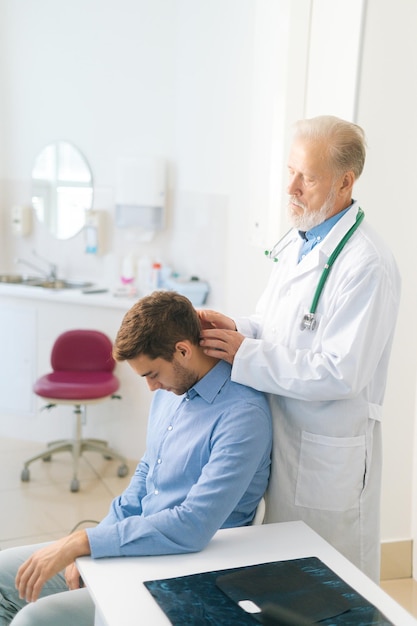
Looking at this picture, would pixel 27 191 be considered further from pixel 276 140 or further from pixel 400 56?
pixel 400 56

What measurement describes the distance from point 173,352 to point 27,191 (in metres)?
3.24

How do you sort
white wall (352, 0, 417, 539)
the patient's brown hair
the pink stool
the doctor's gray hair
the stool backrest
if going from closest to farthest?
1. the patient's brown hair
2. the doctor's gray hair
3. white wall (352, 0, 417, 539)
4. the pink stool
5. the stool backrest

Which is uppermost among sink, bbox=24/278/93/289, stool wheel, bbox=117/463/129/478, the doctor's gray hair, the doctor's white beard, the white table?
the doctor's gray hair

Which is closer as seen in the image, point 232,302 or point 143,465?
point 143,465

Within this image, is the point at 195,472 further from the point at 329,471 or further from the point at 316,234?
the point at 316,234

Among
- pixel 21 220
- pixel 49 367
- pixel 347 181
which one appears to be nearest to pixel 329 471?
pixel 347 181

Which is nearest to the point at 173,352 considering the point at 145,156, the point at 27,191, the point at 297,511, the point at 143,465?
the point at 143,465

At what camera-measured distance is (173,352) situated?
182 centimetres

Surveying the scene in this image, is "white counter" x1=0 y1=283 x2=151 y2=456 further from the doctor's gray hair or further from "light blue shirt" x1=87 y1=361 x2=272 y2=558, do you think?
the doctor's gray hair

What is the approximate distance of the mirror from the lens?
15.1 ft

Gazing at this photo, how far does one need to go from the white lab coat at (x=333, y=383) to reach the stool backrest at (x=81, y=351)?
→ 6.76ft

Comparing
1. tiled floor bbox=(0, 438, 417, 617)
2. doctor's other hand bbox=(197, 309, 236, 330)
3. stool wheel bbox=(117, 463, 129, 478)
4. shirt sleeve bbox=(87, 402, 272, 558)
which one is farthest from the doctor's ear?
stool wheel bbox=(117, 463, 129, 478)

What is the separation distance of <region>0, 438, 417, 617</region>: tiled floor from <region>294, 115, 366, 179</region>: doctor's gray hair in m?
1.76

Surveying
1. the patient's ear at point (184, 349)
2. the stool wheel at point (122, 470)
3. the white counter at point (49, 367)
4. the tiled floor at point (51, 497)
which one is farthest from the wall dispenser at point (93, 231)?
the patient's ear at point (184, 349)
